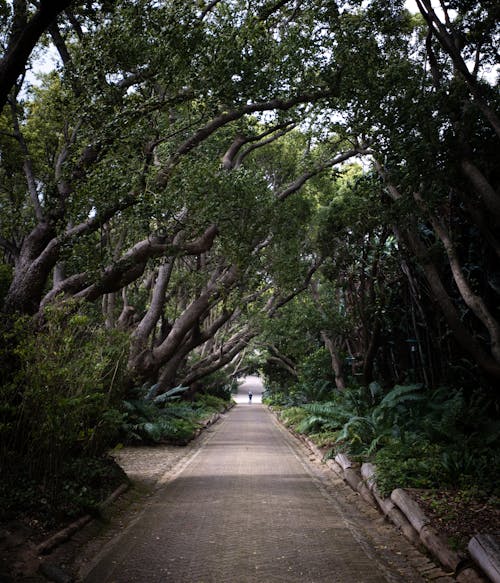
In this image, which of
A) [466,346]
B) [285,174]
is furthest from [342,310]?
[466,346]

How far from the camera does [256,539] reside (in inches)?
215

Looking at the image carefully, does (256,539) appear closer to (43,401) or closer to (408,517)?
(408,517)

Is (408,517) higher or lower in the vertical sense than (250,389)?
higher

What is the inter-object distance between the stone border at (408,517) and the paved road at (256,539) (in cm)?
15

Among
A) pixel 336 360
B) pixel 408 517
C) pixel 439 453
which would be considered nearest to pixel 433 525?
pixel 408 517

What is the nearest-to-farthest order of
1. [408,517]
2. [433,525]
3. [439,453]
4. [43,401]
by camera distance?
1. [433,525]
2. [408,517]
3. [43,401]
4. [439,453]

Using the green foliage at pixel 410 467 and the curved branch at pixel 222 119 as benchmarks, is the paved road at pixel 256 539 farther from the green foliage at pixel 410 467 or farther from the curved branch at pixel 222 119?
the curved branch at pixel 222 119

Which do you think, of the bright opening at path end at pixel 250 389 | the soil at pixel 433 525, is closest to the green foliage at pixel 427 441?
the soil at pixel 433 525

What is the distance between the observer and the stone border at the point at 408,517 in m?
4.40

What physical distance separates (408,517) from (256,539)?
175cm

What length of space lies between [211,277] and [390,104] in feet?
33.9

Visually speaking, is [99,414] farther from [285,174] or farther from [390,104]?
[285,174]

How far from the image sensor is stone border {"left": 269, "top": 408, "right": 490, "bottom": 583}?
440cm

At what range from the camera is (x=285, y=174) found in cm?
1856
